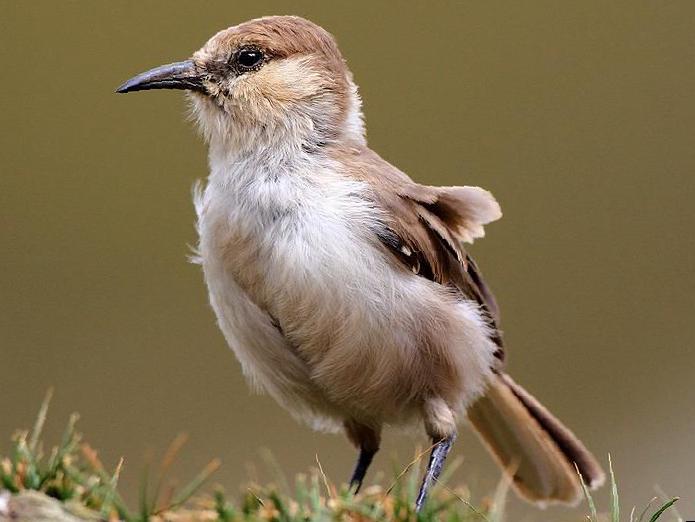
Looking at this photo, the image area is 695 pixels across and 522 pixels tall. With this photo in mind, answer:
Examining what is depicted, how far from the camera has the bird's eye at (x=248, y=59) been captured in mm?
4031

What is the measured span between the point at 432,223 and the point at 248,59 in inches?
32.7

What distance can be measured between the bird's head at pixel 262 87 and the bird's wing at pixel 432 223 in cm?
21

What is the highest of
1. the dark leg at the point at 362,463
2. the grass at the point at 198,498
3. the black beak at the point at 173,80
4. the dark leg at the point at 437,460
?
the black beak at the point at 173,80

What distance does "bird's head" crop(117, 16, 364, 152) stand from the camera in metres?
3.96

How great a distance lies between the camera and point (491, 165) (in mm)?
7242

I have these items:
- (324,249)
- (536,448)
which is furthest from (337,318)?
(536,448)

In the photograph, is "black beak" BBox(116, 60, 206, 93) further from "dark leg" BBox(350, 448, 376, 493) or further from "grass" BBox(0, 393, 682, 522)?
"dark leg" BBox(350, 448, 376, 493)

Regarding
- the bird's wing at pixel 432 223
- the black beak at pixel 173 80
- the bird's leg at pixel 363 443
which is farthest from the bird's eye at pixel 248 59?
the bird's leg at pixel 363 443

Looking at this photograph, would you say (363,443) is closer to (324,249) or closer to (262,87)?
(324,249)

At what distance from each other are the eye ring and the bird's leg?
1.34 m

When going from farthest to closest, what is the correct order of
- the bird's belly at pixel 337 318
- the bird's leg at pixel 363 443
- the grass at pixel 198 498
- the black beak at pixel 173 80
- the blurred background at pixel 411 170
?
the blurred background at pixel 411 170
the bird's leg at pixel 363 443
the black beak at pixel 173 80
the bird's belly at pixel 337 318
the grass at pixel 198 498

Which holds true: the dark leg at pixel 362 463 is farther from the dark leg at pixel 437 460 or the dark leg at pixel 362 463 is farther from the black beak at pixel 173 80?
the black beak at pixel 173 80

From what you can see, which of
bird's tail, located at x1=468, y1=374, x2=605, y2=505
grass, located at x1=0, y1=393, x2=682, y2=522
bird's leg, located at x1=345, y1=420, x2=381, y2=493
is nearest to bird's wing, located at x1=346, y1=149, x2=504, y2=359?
bird's tail, located at x1=468, y1=374, x2=605, y2=505

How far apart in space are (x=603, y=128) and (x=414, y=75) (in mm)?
1307
